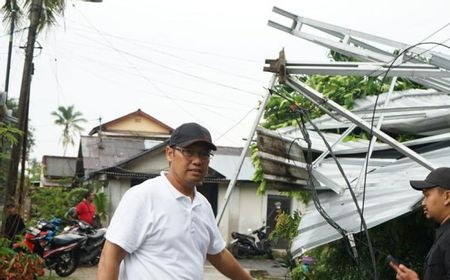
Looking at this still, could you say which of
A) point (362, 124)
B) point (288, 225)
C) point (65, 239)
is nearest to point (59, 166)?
point (65, 239)

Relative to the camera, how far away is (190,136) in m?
3.00

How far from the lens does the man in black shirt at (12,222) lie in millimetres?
10547

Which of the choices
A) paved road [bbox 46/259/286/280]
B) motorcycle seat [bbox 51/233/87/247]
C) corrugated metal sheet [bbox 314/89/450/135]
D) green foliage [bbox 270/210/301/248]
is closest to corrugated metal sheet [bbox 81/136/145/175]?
paved road [bbox 46/259/286/280]

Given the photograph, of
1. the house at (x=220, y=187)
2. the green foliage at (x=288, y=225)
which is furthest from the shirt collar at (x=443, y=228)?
the house at (x=220, y=187)

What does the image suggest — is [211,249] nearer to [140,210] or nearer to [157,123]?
[140,210]

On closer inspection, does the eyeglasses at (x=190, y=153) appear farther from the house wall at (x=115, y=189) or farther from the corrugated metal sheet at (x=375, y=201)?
the house wall at (x=115, y=189)

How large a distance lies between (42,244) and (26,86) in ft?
10.8

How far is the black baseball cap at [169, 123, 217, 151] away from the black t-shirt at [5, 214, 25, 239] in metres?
8.13

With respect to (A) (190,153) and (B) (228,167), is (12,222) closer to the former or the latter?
(A) (190,153)

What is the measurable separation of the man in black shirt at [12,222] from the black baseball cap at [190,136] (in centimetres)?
819

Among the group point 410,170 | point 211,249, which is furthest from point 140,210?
point 410,170

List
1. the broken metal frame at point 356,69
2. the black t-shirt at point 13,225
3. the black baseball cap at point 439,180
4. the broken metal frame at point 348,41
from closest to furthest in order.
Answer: the black baseball cap at point 439,180, the broken metal frame at point 356,69, the broken metal frame at point 348,41, the black t-shirt at point 13,225

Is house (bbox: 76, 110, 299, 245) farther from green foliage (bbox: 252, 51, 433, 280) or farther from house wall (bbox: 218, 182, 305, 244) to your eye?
green foliage (bbox: 252, 51, 433, 280)

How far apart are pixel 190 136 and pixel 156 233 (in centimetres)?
47
